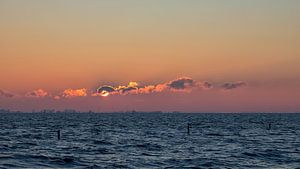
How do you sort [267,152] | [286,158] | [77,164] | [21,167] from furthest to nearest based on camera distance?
[267,152] → [286,158] → [77,164] → [21,167]

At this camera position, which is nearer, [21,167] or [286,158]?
[21,167]

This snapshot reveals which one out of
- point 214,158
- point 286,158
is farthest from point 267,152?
point 214,158

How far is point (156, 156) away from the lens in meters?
47.3

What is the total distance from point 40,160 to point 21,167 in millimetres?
4934

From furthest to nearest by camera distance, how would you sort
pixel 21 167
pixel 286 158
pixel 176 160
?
pixel 286 158, pixel 176 160, pixel 21 167

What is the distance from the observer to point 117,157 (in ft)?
152

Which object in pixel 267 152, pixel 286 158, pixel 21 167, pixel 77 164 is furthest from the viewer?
pixel 267 152

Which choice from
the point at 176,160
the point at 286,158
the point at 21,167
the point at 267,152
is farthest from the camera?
the point at 267,152

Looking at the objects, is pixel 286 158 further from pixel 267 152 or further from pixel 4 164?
pixel 4 164

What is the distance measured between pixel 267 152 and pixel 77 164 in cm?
2511

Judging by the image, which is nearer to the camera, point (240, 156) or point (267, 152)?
point (240, 156)

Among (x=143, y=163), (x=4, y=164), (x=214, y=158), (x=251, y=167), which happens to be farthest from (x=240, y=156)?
(x=4, y=164)

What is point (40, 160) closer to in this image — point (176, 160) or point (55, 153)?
point (55, 153)

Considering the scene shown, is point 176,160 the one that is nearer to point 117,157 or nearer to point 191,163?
point 191,163
